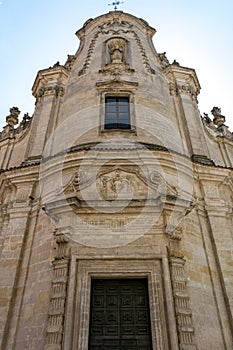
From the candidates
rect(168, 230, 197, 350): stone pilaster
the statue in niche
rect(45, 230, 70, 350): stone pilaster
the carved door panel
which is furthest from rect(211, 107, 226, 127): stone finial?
rect(45, 230, 70, 350): stone pilaster

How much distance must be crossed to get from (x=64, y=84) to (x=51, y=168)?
6353 mm

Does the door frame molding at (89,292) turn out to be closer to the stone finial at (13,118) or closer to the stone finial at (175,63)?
the stone finial at (13,118)

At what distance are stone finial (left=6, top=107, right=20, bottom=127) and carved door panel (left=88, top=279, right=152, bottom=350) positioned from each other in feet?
32.8

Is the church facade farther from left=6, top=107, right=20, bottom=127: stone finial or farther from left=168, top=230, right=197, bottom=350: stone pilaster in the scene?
left=6, top=107, right=20, bottom=127: stone finial

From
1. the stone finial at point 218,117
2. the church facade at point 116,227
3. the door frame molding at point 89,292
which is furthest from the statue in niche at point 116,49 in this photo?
the door frame molding at point 89,292

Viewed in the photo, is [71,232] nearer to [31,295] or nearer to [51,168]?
[31,295]

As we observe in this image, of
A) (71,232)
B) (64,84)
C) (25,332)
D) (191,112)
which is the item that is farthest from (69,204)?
(64,84)

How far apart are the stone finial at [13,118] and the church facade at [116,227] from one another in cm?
202

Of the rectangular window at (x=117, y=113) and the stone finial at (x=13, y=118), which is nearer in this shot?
the rectangular window at (x=117, y=113)

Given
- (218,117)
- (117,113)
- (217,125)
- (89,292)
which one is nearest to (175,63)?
(218,117)

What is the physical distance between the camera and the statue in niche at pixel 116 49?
15.7m

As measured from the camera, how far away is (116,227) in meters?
8.75

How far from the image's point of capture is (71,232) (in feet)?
28.3

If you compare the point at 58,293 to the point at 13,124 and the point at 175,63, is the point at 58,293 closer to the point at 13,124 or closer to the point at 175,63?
the point at 13,124
